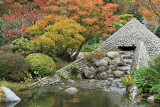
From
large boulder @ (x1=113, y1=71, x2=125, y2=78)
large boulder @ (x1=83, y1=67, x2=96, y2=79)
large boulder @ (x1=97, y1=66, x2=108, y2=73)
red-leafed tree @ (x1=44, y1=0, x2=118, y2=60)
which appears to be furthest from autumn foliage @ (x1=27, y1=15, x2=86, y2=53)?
large boulder @ (x1=113, y1=71, x2=125, y2=78)

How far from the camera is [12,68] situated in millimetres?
10828

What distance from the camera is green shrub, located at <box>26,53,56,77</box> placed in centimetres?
1186

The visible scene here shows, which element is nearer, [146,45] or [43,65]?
[43,65]

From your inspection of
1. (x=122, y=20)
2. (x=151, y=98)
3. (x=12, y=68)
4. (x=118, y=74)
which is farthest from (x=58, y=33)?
(x=122, y=20)

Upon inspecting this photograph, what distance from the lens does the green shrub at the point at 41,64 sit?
11.9 meters

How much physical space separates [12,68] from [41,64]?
170cm

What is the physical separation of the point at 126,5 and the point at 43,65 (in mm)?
21272

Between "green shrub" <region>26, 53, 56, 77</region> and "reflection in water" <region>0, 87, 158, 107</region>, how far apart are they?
1.77 m

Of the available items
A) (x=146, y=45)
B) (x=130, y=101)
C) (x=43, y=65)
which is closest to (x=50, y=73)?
(x=43, y=65)

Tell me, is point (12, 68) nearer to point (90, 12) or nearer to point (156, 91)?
point (90, 12)

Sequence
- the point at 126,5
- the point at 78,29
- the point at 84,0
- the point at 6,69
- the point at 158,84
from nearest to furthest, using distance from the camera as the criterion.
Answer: the point at 158,84, the point at 6,69, the point at 78,29, the point at 84,0, the point at 126,5

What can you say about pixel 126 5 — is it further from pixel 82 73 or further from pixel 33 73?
pixel 33 73

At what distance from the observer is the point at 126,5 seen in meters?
29.8

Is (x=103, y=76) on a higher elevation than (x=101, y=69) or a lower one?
lower
